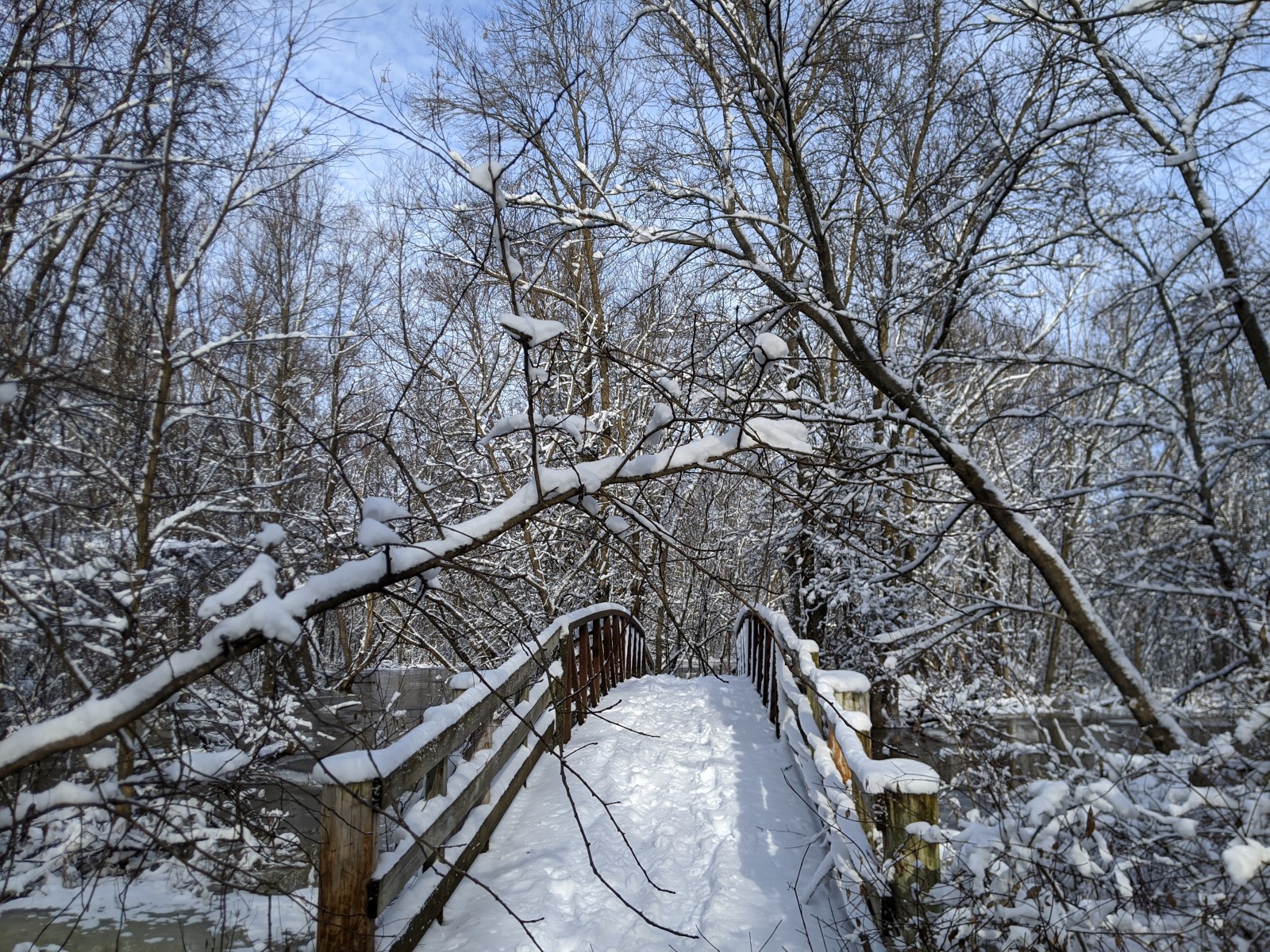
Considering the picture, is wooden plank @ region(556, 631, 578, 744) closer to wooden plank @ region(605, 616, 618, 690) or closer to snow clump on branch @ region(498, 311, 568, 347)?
wooden plank @ region(605, 616, 618, 690)

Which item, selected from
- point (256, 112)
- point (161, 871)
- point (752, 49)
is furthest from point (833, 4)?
point (161, 871)

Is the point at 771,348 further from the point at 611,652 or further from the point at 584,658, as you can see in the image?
the point at 611,652

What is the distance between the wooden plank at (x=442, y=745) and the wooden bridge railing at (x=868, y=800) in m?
1.56

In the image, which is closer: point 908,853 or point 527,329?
point 527,329

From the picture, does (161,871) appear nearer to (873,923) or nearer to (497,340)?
(873,923)

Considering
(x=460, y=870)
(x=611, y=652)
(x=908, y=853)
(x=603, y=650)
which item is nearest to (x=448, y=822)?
(x=908, y=853)

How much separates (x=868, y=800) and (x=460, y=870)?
93.0 inches

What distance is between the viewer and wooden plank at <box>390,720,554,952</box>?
3.37 meters

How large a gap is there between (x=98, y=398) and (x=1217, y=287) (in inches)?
301

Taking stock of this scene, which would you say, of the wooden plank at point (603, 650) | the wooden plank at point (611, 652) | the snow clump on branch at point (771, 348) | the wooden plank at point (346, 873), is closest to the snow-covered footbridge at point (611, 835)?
the wooden plank at point (346, 873)

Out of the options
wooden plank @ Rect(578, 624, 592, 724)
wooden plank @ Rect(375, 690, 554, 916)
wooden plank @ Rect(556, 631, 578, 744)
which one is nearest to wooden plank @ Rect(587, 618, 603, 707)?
wooden plank @ Rect(578, 624, 592, 724)

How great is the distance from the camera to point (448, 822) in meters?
3.90

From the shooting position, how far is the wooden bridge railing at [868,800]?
3.16m

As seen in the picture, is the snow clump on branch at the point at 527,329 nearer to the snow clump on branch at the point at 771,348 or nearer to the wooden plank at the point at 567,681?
the snow clump on branch at the point at 771,348
